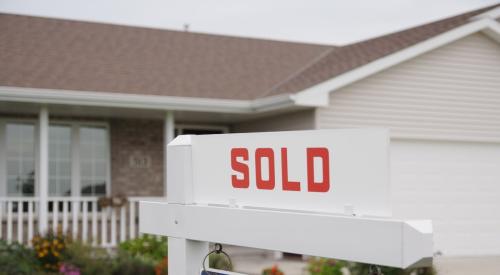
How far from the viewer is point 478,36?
13031 mm

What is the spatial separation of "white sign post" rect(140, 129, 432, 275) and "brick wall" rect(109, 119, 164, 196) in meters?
10.9

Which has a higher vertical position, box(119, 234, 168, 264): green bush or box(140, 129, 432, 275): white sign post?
box(140, 129, 432, 275): white sign post

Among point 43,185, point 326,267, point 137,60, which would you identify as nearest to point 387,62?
point 326,267

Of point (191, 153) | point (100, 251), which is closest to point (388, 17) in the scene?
point (100, 251)

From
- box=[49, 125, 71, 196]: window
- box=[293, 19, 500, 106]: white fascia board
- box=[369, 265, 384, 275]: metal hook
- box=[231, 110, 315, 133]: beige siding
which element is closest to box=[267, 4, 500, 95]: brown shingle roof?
box=[293, 19, 500, 106]: white fascia board

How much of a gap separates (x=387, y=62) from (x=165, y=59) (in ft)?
17.5

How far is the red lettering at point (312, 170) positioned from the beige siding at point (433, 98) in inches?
379

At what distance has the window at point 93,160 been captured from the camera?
14.0 metres

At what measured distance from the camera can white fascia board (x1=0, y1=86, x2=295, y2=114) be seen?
11.2m

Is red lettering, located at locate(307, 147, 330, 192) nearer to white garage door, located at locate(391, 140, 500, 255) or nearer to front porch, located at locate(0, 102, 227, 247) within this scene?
white garage door, located at locate(391, 140, 500, 255)

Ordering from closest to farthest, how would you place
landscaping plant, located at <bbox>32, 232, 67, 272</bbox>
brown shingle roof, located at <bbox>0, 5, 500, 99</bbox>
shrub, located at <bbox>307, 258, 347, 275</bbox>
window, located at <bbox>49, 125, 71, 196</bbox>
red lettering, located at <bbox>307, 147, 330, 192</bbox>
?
red lettering, located at <bbox>307, 147, 330, 192</bbox> → shrub, located at <bbox>307, 258, 347, 275</bbox> → landscaping plant, located at <bbox>32, 232, 67, 272</bbox> → brown shingle roof, located at <bbox>0, 5, 500, 99</bbox> → window, located at <bbox>49, 125, 71, 196</bbox>

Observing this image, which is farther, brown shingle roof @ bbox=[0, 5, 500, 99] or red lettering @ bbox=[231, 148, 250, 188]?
brown shingle roof @ bbox=[0, 5, 500, 99]

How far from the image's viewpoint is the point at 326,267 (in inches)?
381

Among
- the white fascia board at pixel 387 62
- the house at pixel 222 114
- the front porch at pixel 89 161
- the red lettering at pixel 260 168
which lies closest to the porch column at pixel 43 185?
the house at pixel 222 114
